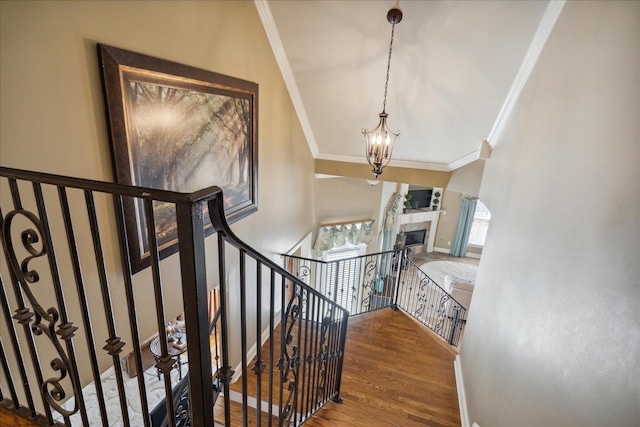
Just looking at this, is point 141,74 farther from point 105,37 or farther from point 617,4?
point 617,4

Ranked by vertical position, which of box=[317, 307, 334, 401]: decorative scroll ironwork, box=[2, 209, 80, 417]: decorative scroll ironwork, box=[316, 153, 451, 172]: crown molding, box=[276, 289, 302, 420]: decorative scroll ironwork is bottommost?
box=[317, 307, 334, 401]: decorative scroll ironwork

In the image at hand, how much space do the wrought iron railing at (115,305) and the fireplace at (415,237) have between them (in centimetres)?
873

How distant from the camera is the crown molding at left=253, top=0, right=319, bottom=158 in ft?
10.5

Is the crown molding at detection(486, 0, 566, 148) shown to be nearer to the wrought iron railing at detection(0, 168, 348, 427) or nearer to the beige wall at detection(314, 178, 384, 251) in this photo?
the wrought iron railing at detection(0, 168, 348, 427)

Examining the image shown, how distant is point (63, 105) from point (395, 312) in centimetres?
439

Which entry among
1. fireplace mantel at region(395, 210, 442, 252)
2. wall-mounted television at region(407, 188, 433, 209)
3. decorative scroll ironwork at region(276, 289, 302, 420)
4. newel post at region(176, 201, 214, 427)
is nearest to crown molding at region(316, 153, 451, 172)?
decorative scroll ironwork at region(276, 289, 302, 420)

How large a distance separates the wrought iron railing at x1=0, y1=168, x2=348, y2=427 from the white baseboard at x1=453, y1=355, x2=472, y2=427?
1.18 m

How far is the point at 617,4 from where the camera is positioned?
1461 millimetres

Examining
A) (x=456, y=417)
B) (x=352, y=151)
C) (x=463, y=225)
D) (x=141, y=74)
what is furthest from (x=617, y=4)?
(x=463, y=225)

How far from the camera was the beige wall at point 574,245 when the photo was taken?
1130mm

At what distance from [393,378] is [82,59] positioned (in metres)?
3.71

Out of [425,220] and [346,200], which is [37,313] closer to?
[346,200]

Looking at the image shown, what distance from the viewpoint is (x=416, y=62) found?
127 inches

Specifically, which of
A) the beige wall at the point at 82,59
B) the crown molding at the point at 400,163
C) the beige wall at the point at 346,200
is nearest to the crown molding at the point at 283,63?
the beige wall at the point at 82,59
